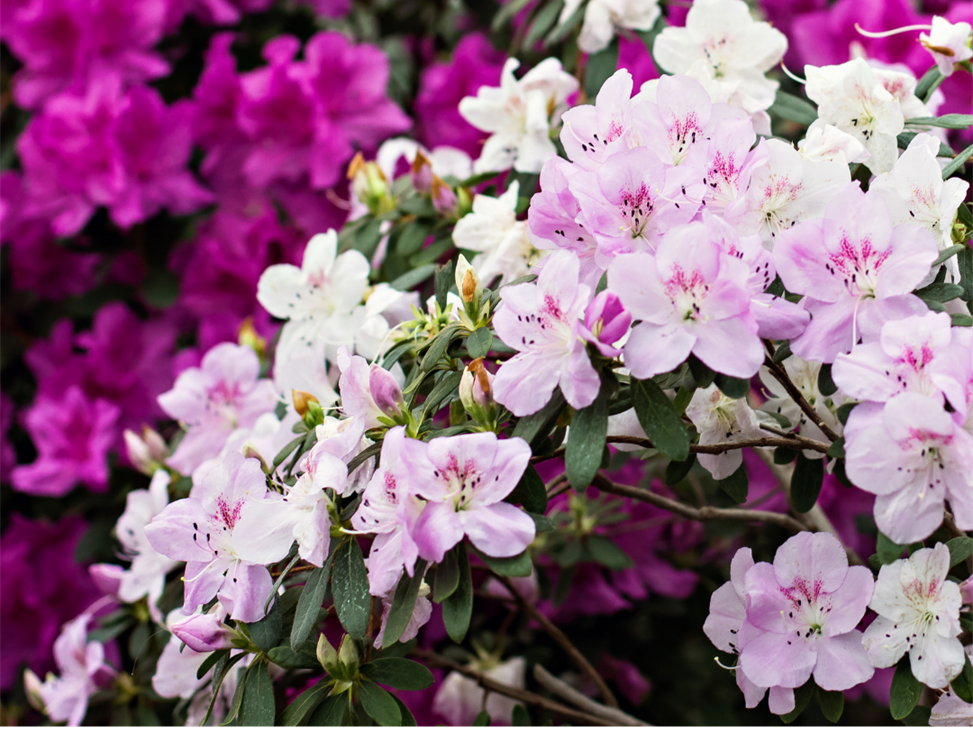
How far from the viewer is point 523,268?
100 centimetres

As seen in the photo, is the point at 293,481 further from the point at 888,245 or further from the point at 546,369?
the point at 888,245

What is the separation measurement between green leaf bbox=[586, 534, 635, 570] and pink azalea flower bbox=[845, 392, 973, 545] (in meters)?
0.66

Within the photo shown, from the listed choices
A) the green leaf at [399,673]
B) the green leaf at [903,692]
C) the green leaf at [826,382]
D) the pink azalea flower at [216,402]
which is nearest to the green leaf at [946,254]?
Result: the green leaf at [826,382]

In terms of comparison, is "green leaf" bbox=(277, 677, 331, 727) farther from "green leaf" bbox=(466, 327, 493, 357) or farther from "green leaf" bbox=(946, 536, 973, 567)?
"green leaf" bbox=(946, 536, 973, 567)

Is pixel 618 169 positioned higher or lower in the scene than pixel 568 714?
higher

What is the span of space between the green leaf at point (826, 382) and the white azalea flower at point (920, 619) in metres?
0.15

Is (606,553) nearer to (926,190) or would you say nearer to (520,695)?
(520,695)

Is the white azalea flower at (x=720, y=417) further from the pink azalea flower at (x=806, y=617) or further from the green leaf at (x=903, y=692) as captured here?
the green leaf at (x=903, y=692)

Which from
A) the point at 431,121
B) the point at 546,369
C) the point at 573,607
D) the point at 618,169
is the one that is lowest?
the point at 573,607

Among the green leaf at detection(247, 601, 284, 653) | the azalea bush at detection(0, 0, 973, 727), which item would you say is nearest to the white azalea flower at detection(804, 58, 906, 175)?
the azalea bush at detection(0, 0, 973, 727)

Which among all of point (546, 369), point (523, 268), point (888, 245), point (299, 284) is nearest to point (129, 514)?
point (299, 284)

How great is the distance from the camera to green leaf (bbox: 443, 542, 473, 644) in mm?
679

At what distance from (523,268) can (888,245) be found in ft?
1.34

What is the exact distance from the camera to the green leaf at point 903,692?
0.72 m
